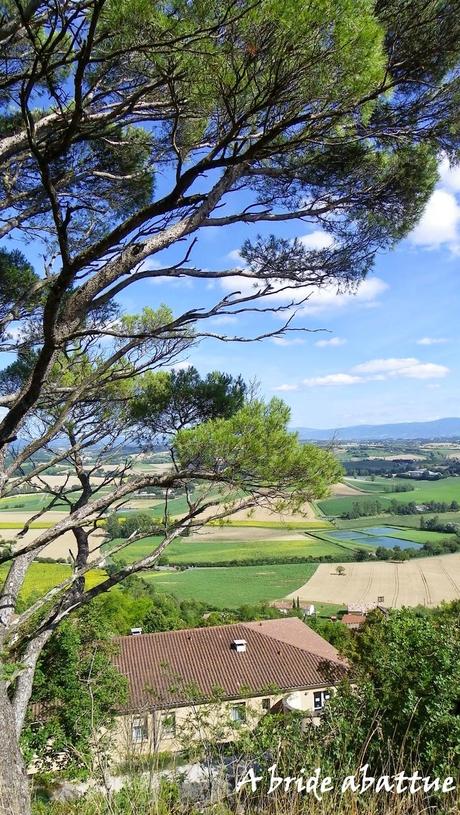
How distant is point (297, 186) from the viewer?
179 inches

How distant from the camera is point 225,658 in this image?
1487 centimetres

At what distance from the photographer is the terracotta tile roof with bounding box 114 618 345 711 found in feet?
44.3

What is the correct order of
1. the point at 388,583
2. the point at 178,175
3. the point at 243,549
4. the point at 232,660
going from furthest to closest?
the point at 243,549 → the point at 388,583 → the point at 232,660 → the point at 178,175

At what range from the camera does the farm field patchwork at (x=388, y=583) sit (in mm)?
28172

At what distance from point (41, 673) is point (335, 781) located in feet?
25.0

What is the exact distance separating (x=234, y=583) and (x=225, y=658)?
20.3 m

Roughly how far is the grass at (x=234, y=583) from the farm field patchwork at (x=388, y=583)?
1212mm

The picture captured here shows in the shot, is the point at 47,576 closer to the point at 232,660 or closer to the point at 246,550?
the point at 232,660

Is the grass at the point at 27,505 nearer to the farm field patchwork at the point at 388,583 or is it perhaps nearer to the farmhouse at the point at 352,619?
the farmhouse at the point at 352,619

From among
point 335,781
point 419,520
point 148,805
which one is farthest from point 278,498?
point 419,520

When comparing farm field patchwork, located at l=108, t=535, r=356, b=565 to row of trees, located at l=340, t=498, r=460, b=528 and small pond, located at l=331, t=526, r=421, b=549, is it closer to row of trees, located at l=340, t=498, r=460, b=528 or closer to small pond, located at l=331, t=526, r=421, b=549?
small pond, located at l=331, t=526, r=421, b=549

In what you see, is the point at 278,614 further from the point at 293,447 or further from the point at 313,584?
the point at 293,447

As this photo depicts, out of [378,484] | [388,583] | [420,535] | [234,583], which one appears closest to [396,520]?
[420,535]

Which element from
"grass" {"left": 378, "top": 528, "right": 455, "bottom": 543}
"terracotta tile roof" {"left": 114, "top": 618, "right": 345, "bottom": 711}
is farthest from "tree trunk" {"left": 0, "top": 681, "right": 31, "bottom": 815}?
"grass" {"left": 378, "top": 528, "right": 455, "bottom": 543}
